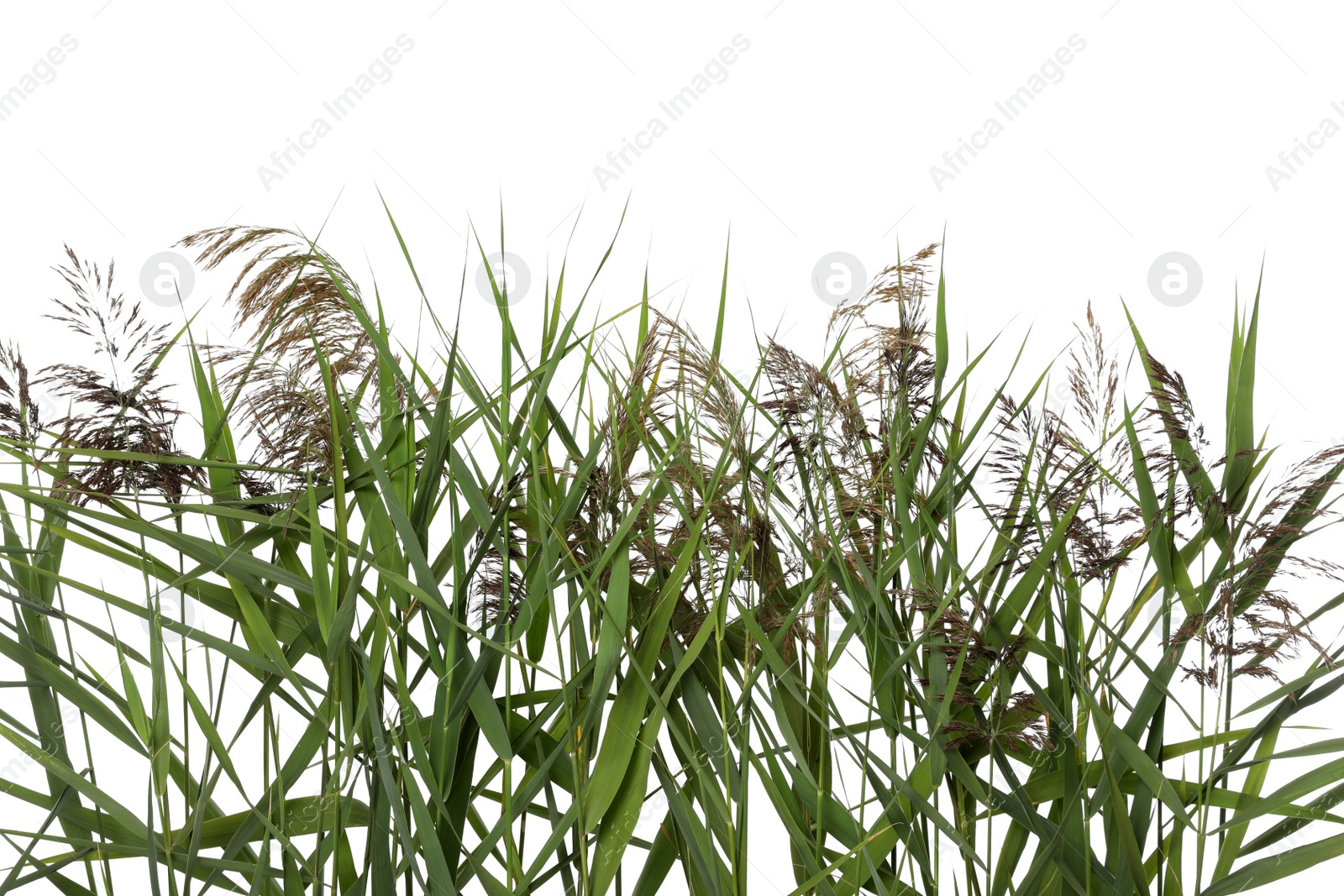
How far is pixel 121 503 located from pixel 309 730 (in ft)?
1.60

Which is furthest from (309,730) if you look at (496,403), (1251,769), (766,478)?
(1251,769)

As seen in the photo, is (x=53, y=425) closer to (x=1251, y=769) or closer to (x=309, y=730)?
(x=309, y=730)

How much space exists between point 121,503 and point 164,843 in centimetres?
57

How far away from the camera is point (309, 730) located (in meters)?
1.63

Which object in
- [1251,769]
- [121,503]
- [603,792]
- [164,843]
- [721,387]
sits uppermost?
[121,503]

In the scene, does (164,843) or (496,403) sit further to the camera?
(496,403)

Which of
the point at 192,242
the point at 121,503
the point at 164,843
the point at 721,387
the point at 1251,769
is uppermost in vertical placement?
the point at 192,242

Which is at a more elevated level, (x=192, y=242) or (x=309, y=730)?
(x=192, y=242)

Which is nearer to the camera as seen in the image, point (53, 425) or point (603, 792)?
point (603, 792)

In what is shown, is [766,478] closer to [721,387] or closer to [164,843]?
[721,387]

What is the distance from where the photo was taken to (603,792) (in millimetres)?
1602

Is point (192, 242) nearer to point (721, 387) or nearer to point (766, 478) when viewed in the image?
point (721, 387)

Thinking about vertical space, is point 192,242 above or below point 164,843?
above

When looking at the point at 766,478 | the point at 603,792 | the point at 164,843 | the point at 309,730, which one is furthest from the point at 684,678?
→ the point at 164,843
